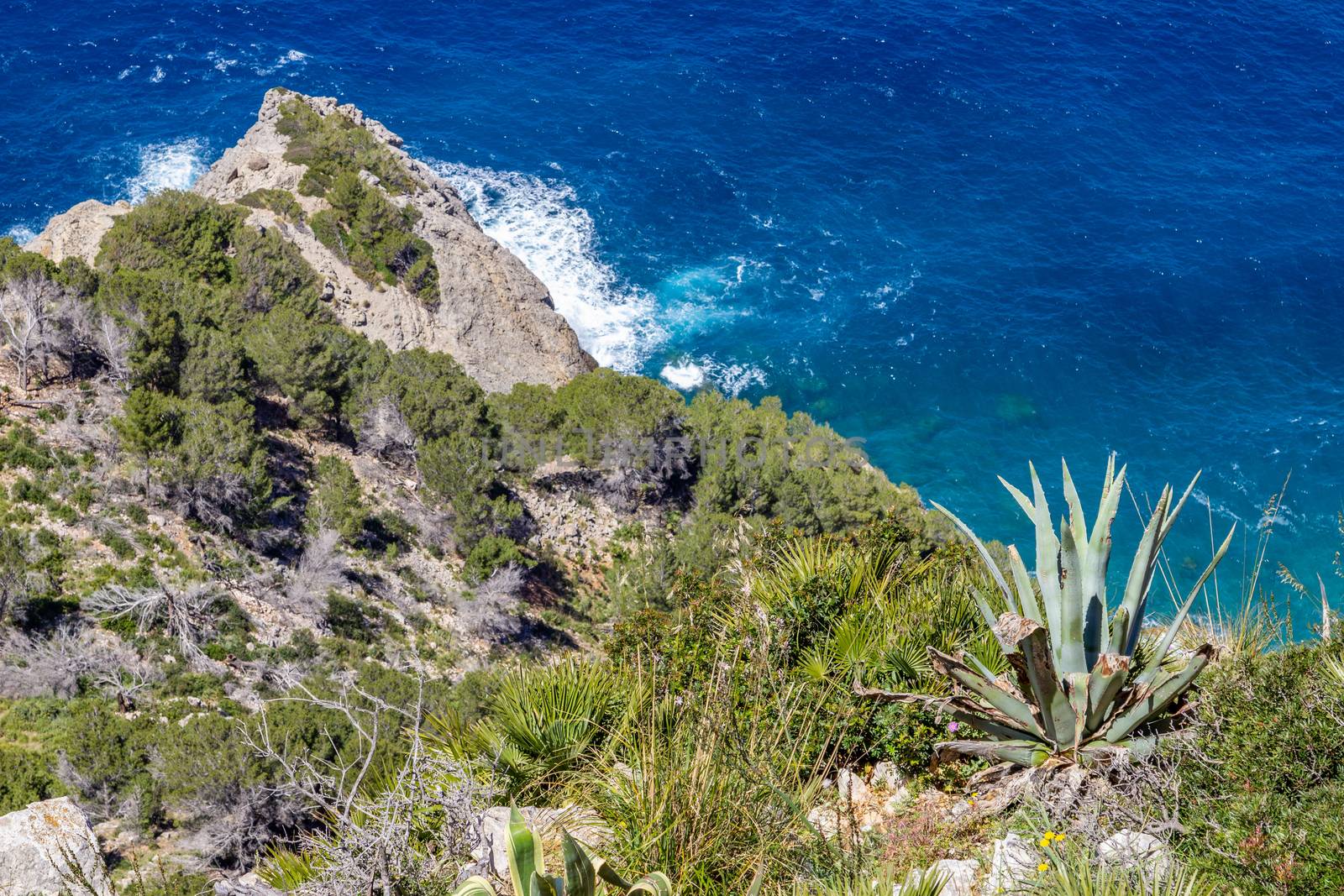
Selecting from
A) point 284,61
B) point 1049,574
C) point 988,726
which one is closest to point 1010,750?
point 988,726

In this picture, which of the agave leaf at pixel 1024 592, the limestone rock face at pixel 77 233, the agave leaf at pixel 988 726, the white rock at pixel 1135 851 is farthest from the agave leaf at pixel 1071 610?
the limestone rock face at pixel 77 233

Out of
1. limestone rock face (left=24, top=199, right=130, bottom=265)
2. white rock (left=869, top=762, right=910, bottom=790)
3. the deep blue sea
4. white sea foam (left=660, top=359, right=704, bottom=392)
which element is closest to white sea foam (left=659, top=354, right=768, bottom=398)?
white sea foam (left=660, top=359, right=704, bottom=392)

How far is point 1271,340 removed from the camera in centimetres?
3966

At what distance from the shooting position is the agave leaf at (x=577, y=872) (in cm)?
557

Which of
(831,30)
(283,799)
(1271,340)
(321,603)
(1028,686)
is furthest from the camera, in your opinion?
(831,30)

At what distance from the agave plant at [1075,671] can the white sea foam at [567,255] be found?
99.8 ft

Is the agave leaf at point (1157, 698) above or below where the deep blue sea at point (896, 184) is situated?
below

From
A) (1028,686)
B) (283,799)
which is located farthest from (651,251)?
(1028,686)

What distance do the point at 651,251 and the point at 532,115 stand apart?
13849mm

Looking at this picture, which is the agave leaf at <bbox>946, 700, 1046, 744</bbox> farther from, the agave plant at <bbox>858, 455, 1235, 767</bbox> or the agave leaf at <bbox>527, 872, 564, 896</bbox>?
the agave leaf at <bbox>527, 872, 564, 896</bbox>

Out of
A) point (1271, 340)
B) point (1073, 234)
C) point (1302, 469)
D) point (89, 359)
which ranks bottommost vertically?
point (89, 359)

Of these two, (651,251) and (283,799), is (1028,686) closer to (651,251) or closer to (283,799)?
(283,799)

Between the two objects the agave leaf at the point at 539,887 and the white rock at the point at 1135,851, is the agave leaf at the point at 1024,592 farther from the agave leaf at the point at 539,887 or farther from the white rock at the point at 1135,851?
the agave leaf at the point at 539,887

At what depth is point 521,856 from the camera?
5613 millimetres
